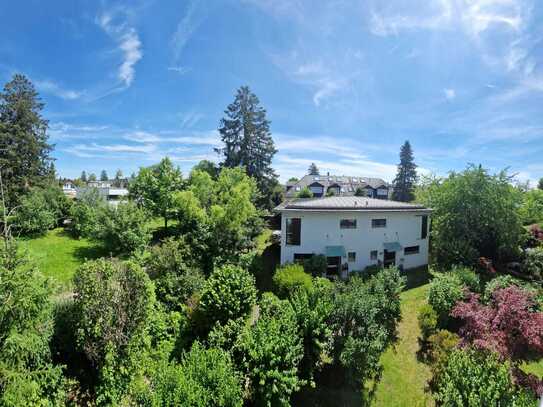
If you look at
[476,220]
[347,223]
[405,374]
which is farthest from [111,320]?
[476,220]

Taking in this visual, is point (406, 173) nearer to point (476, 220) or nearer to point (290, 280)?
point (476, 220)

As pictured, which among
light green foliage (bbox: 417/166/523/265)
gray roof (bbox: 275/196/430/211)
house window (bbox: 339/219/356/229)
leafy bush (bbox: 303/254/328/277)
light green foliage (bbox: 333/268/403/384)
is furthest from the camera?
light green foliage (bbox: 417/166/523/265)

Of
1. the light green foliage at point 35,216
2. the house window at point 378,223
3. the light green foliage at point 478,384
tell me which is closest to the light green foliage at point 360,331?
the light green foliage at point 478,384

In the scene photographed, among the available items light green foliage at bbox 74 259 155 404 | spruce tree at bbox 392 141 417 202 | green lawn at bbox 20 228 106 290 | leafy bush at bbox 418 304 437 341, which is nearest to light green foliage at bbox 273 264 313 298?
leafy bush at bbox 418 304 437 341

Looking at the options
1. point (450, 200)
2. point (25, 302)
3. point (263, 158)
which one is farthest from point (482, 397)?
point (263, 158)

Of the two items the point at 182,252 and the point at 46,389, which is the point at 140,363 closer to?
the point at 46,389

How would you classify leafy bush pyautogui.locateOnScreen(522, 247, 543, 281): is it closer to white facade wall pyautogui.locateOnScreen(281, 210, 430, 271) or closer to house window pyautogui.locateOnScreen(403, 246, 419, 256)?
white facade wall pyautogui.locateOnScreen(281, 210, 430, 271)

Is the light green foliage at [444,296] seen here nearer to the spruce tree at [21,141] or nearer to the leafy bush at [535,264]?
the leafy bush at [535,264]
